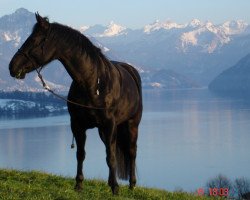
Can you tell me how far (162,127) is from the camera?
15825cm

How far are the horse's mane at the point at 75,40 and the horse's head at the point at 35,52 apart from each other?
0.20 metres

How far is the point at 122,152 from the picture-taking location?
1215 cm

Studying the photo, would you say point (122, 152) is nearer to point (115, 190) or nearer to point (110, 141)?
point (115, 190)

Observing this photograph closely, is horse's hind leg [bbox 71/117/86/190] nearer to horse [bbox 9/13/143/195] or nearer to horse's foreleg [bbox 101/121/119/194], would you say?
horse [bbox 9/13/143/195]

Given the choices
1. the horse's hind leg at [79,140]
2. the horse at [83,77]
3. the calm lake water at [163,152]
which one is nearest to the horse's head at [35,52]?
the horse at [83,77]

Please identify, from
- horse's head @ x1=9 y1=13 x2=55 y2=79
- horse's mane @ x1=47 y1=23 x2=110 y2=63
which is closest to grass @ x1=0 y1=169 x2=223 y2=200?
horse's head @ x1=9 y1=13 x2=55 y2=79

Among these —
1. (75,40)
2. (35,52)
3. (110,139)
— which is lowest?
(110,139)

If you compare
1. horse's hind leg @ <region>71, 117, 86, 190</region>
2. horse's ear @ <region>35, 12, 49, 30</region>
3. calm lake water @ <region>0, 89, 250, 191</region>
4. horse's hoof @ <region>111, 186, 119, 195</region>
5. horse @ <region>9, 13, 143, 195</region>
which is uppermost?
horse's ear @ <region>35, 12, 49, 30</region>

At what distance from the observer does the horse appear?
8.95 metres

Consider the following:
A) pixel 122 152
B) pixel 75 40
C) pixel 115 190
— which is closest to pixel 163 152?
pixel 122 152

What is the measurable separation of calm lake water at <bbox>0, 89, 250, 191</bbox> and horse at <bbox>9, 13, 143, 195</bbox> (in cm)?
5920

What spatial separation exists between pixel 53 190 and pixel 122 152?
8.76ft

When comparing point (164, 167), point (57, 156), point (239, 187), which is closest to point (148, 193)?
point (239, 187)

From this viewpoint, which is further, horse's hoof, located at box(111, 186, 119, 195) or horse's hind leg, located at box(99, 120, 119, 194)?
horse's hoof, located at box(111, 186, 119, 195)
